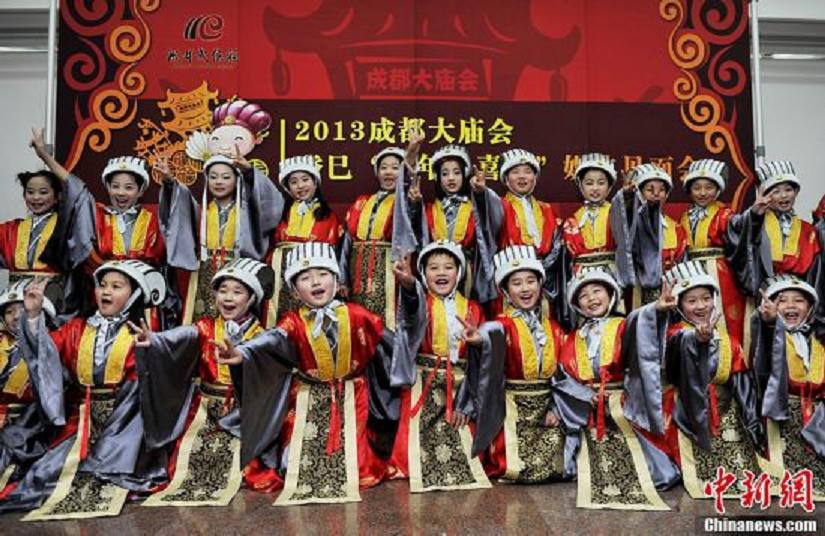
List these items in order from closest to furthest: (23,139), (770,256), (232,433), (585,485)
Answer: (585,485), (232,433), (770,256), (23,139)

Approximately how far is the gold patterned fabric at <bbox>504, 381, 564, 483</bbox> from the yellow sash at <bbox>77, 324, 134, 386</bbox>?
2128 mm

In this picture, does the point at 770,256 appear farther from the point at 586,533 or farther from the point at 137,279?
the point at 137,279

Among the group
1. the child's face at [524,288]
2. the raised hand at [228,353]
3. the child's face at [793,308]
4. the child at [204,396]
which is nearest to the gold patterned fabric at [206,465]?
the child at [204,396]

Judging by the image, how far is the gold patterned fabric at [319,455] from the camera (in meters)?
4.02

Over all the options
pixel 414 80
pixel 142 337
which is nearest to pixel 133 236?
pixel 142 337

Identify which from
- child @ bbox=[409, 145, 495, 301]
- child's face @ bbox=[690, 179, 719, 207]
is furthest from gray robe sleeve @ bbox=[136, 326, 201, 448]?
child's face @ bbox=[690, 179, 719, 207]

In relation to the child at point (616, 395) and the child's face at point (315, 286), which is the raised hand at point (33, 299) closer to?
Answer: the child's face at point (315, 286)

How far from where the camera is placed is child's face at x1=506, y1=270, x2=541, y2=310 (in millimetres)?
4438

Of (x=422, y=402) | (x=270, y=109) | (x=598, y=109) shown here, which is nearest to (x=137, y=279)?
(x=422, y=402)

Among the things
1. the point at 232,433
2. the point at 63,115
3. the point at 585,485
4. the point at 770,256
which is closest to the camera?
the point at 585,485

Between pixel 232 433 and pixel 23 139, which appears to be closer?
pixel 232 433

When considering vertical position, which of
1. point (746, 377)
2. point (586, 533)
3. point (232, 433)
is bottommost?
point (586, 533)

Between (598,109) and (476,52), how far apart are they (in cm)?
106

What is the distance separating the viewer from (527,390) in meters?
4.38
